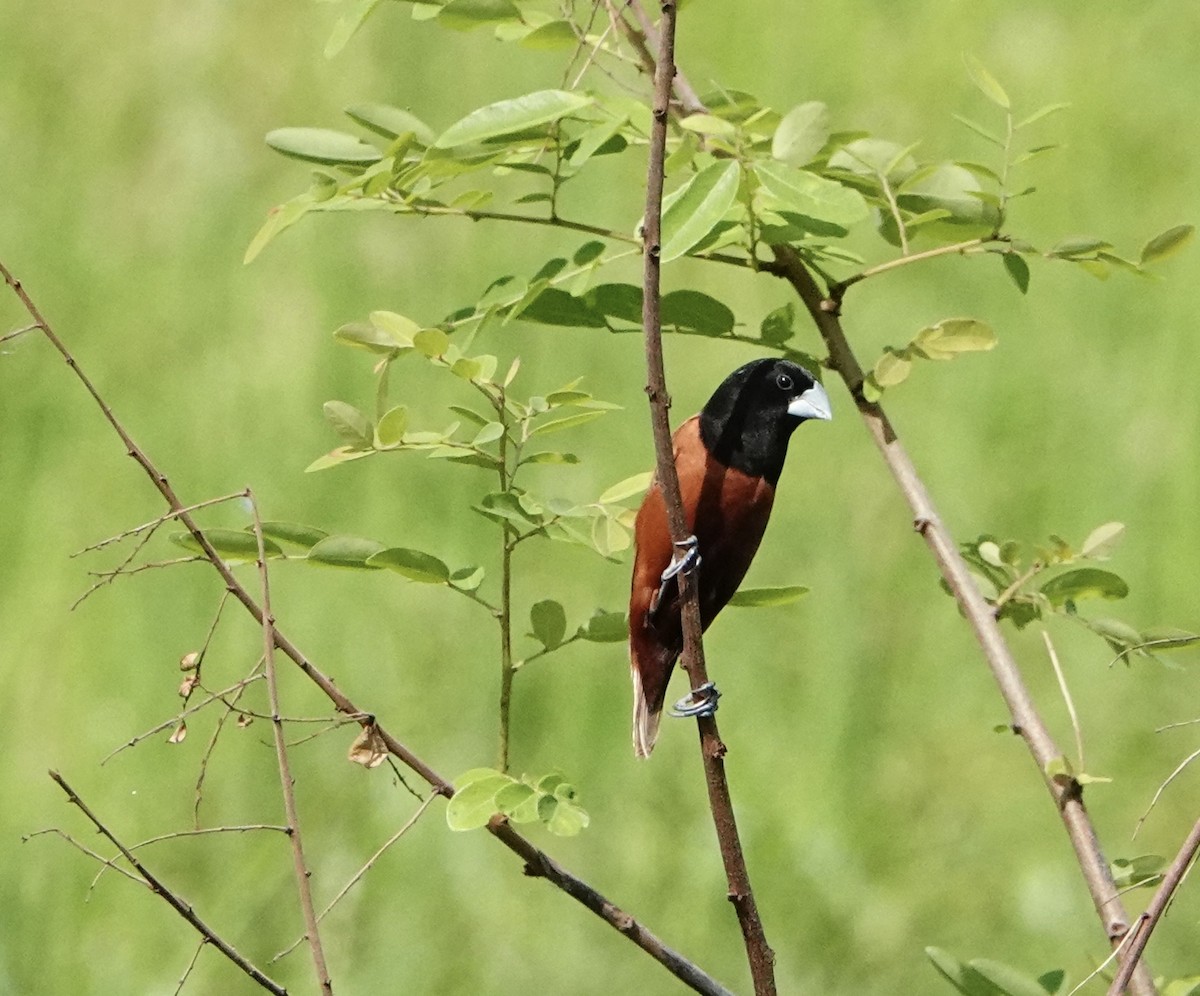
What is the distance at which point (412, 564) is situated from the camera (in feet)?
6.36

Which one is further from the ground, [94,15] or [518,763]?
[94,15]

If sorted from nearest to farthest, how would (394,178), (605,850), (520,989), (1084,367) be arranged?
(394,178) < (520,989) < (605,850) < (1084,367)

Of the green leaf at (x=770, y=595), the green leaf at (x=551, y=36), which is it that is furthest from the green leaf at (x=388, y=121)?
the green leaf at (x=770, y=595)

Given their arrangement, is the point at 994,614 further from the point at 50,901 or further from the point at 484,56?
the point at 484,56

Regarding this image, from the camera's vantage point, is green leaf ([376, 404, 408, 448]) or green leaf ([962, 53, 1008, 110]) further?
green leaf ([962, 53, 1008, 110])

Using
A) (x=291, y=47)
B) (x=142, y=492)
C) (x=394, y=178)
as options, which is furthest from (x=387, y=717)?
(x=291, y=47)

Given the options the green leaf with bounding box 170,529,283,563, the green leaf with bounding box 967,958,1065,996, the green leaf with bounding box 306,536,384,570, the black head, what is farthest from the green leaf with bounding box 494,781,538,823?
the black head

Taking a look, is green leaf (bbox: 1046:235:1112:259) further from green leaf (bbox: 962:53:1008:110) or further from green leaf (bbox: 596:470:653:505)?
green leaf (bbox: 596:470:653:505)

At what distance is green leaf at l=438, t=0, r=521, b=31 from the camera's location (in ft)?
6.61

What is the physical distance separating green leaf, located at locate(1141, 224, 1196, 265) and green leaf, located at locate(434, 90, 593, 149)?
28.9 inches

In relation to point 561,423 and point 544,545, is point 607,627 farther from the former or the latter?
point 544,545

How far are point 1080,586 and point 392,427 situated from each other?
86 centimetres

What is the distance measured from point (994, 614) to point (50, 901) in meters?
2.42

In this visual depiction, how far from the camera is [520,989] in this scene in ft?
12.0
